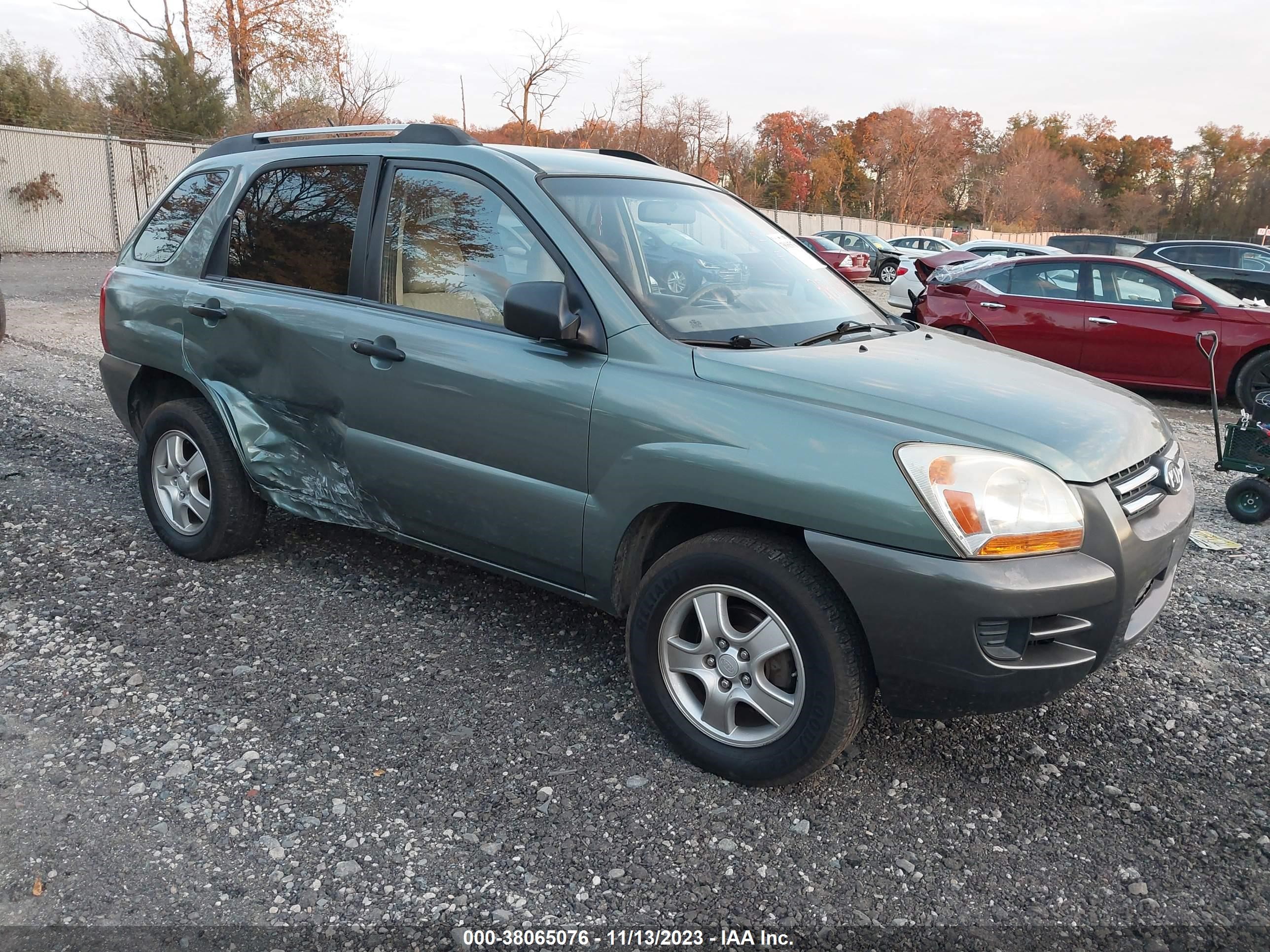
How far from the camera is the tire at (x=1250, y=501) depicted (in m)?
5.44

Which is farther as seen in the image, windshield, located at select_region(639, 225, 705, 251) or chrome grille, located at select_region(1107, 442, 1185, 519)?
windshield, located at select_region(639, 225, 705, 251)

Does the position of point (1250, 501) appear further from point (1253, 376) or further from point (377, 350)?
point (377, 350)

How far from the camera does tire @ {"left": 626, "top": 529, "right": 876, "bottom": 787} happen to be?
2.61m

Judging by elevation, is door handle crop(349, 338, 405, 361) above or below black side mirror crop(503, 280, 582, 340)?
below

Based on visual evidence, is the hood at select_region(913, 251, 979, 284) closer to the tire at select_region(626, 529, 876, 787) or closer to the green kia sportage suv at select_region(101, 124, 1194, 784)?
the green kia sportage suv at select_region(101, 124, 1194, 784)

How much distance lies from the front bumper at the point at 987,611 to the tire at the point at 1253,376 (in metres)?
7.95

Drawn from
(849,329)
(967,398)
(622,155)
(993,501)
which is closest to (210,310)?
(622,155)

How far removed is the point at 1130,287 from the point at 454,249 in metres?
8.30

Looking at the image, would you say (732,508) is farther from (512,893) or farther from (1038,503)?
(512,893)

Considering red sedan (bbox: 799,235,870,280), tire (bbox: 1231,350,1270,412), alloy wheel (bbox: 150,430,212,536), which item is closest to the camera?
alloy wheel (bbox: 150,430,212,536)

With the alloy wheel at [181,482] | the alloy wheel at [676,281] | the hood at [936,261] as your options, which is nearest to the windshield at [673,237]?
the alloy wheel at [676,281]

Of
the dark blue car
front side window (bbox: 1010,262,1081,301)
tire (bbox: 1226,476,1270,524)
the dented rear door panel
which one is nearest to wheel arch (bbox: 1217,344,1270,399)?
front side window (bbox: 1010,262,1081,301)

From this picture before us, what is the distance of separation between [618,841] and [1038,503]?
144 centimetres

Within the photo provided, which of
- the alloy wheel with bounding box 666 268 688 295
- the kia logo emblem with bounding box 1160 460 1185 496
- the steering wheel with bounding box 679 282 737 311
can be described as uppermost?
the alloy wheel with bounding box 666 268 688 295
